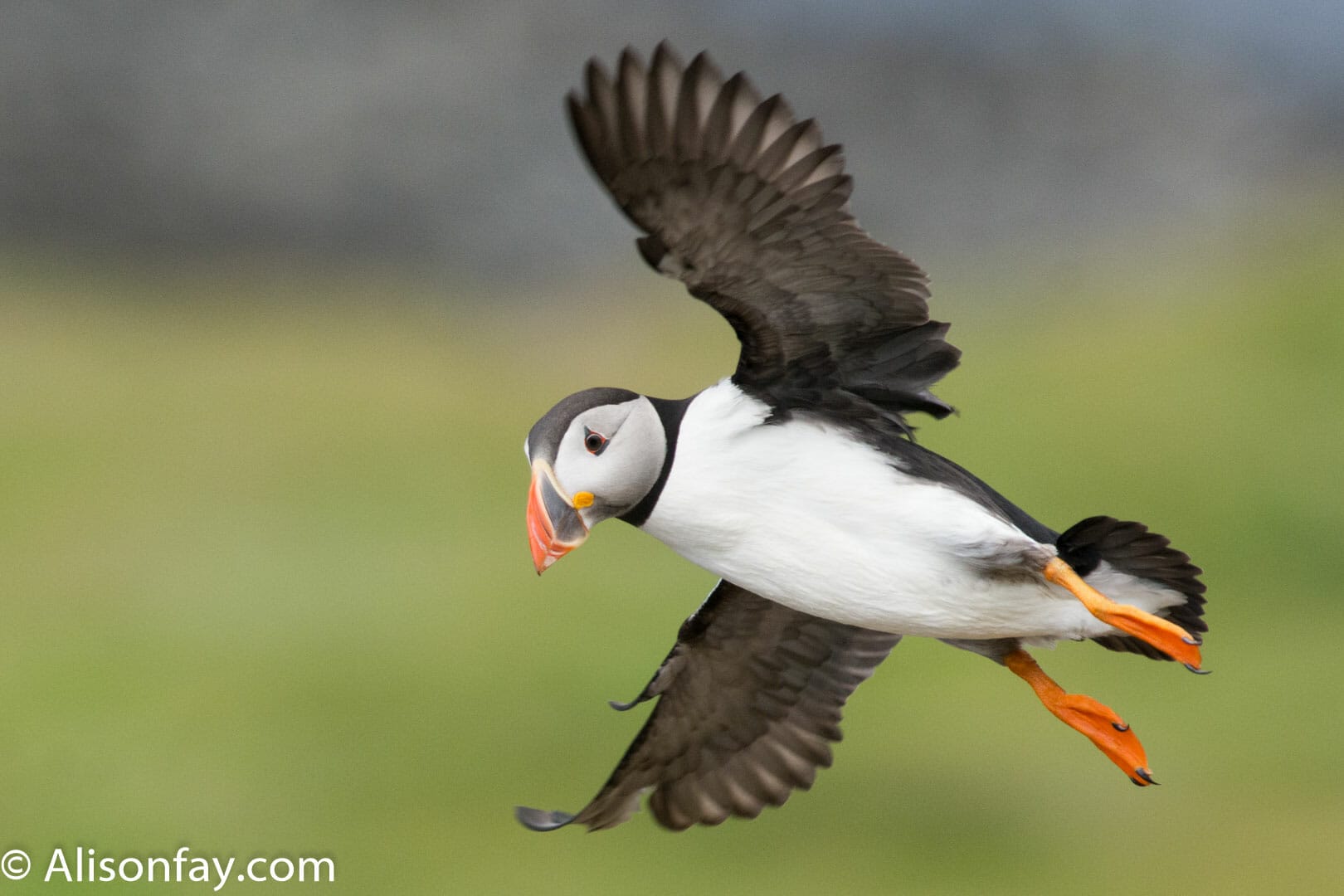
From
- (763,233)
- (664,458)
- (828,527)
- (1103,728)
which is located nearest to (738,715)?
(1103,728)

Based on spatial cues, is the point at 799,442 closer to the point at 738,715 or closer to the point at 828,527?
the point at 828,527

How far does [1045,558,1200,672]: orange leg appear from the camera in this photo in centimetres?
390

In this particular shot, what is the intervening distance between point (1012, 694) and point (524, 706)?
361cm

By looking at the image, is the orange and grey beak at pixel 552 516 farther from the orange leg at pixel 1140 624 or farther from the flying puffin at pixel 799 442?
the orange leg at pixel 1140 624

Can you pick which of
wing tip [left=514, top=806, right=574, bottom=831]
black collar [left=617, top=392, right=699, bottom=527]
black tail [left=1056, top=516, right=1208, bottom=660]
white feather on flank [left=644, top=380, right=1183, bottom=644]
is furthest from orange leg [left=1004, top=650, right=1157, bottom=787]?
wing tip [left=514, top=806, right=574, bottom=831]

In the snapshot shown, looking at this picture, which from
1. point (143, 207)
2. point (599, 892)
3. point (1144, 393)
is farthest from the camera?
point (143, 207)

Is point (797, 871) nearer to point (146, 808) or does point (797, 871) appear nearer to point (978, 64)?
point (146, 808)

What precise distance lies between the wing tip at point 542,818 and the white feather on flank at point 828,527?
110 cm

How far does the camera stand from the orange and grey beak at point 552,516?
3.80 meters

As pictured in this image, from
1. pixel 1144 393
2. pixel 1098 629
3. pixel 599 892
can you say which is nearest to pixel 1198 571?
pixel 1098 629

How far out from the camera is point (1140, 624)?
3.90 metres

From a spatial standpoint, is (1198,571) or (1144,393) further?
(1144,393)

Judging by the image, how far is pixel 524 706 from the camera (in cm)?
1176

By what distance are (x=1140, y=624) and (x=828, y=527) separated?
0.74 metres
